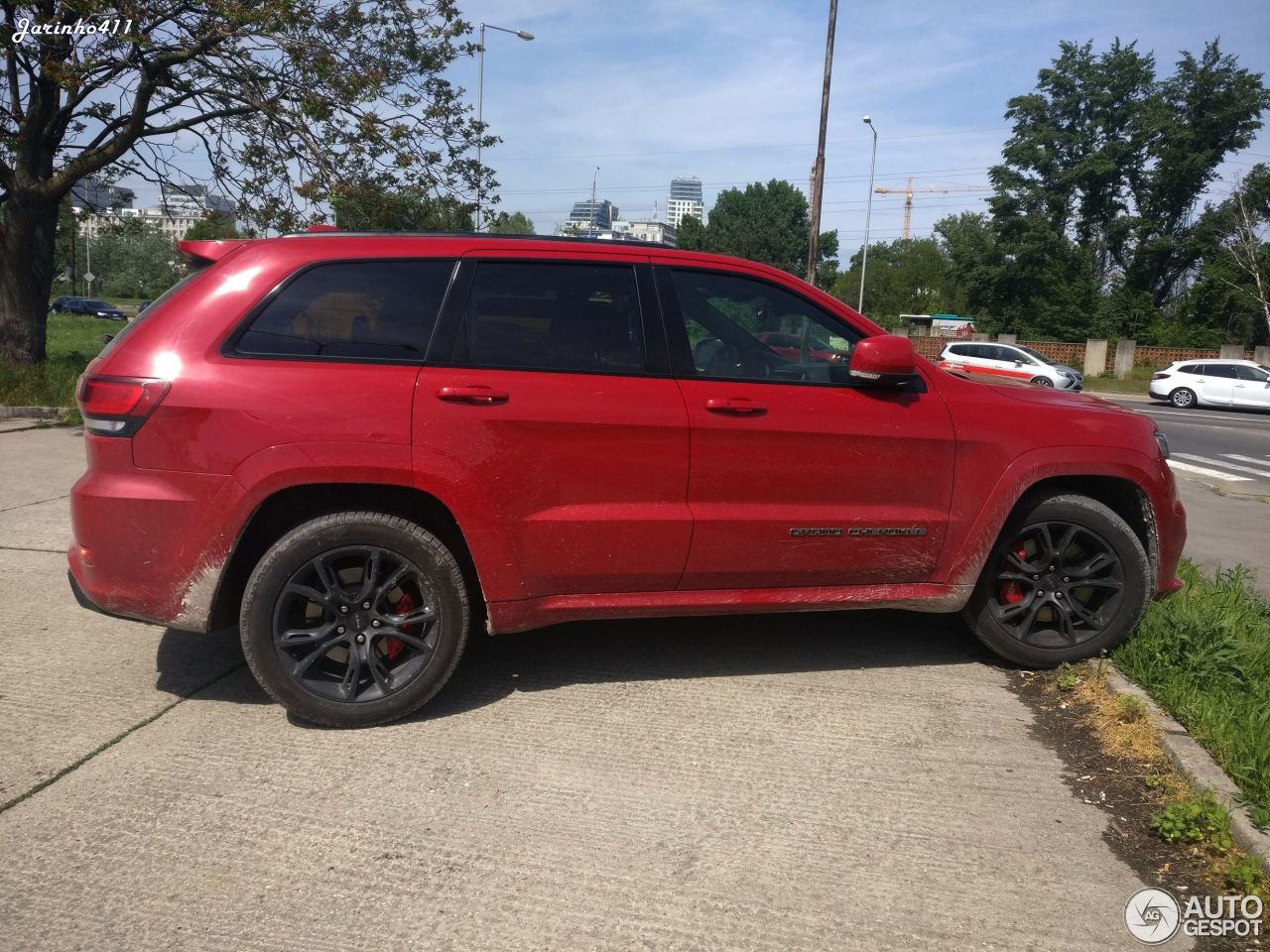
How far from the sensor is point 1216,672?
4117 mm

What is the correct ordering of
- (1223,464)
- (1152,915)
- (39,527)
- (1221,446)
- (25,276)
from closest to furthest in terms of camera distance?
(1152,915) → (39,527) → (25,276) → (1223,464) → (1221,446)

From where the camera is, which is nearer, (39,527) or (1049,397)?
(1049,397)

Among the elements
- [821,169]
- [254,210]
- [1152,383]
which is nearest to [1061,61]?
[1152,383]

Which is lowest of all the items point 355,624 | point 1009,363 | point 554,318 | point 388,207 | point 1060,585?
point 355,624

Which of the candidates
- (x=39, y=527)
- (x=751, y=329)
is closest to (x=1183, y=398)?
(x=751, y=329)

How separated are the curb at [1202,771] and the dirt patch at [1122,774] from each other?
0.04 m

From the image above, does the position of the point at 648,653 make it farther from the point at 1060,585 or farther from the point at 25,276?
the point at 25,276

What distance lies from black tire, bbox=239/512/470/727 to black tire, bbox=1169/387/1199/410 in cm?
2992

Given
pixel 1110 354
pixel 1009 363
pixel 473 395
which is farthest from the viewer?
pixel 1110 354

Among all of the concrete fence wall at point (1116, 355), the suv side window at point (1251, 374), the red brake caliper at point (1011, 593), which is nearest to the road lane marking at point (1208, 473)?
the red brake caliper at point (1011, 593)

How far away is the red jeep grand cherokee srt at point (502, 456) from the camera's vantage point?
3.51 meters

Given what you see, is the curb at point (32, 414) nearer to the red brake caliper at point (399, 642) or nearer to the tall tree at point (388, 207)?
the tall tree at point (388, 207)

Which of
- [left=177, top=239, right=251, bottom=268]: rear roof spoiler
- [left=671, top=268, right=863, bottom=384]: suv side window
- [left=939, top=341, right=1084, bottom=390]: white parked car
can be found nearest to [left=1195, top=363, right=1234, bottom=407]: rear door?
[left=939, top=341, right=1084, bottom=390]: white parked car

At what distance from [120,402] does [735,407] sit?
2.28 metres
